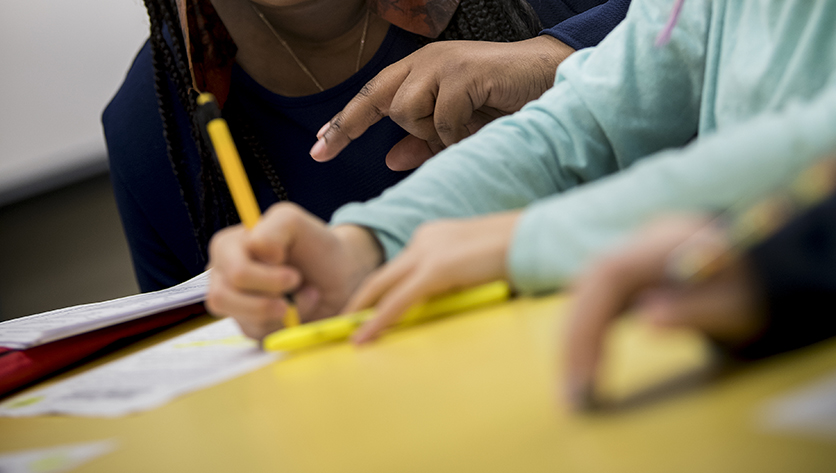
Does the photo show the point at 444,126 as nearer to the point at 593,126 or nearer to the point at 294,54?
the point at 593,126

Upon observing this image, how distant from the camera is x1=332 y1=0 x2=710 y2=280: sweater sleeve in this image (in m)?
0.51

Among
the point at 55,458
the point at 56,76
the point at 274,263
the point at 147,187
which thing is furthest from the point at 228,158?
the point at 56,76

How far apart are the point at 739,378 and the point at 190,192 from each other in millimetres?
994

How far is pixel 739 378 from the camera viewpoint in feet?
Answer: 0.64

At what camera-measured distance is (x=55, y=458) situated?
0.30 metres

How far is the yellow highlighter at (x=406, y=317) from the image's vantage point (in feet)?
1.16

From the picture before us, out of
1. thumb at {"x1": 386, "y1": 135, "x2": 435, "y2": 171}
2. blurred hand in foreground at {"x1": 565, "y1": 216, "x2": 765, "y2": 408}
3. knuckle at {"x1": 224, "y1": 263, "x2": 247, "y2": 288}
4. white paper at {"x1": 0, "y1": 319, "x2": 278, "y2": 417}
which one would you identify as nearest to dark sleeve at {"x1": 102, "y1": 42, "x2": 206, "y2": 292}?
thumb at {"x1": 386, "y1": 135, "x2": 435, "y2": 171}

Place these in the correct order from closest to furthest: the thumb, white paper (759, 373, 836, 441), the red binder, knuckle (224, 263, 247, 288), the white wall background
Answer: white paper (759, 373, 836, 441) → knuckle (224, 263, 247, 288) → the red binder → the thumb → the white wall background

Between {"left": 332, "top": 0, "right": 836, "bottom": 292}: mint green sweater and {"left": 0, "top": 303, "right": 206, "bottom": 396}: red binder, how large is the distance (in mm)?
219

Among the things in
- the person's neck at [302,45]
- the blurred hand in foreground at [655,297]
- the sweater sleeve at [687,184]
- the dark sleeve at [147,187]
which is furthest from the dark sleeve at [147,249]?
the blurred hand in foreground at [655,297]

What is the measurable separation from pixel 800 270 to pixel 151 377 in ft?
1.18

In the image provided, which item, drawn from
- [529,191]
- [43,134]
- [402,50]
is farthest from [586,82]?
[43,134]

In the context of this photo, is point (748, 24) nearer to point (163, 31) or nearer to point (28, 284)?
point (163, 31)

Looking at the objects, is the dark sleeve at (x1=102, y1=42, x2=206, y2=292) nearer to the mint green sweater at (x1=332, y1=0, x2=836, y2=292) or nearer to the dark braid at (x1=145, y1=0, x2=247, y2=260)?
the dark braid at (x1=145, y1=0, x2=247, y2=260)
